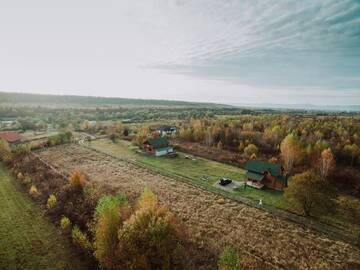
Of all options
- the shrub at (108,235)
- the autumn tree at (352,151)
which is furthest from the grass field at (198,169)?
the autumn tree at (352,151)

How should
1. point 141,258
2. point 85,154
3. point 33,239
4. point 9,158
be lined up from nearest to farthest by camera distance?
point 141,258
point 33,239
point 9,158
point 85,154

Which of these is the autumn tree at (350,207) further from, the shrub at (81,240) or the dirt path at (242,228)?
the shrub at (81,240)

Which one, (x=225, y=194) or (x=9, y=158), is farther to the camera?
(x=9, y=158)

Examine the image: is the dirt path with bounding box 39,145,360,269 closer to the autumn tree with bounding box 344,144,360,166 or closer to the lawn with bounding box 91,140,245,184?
the lawn with bounding box 91,140,245,184

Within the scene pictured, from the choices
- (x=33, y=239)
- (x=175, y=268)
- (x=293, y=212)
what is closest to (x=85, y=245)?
(x=33, y=239)

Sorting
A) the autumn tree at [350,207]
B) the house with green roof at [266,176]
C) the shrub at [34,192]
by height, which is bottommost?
the shrub at [34,192]

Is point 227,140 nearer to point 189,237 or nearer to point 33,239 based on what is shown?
point 189,237
